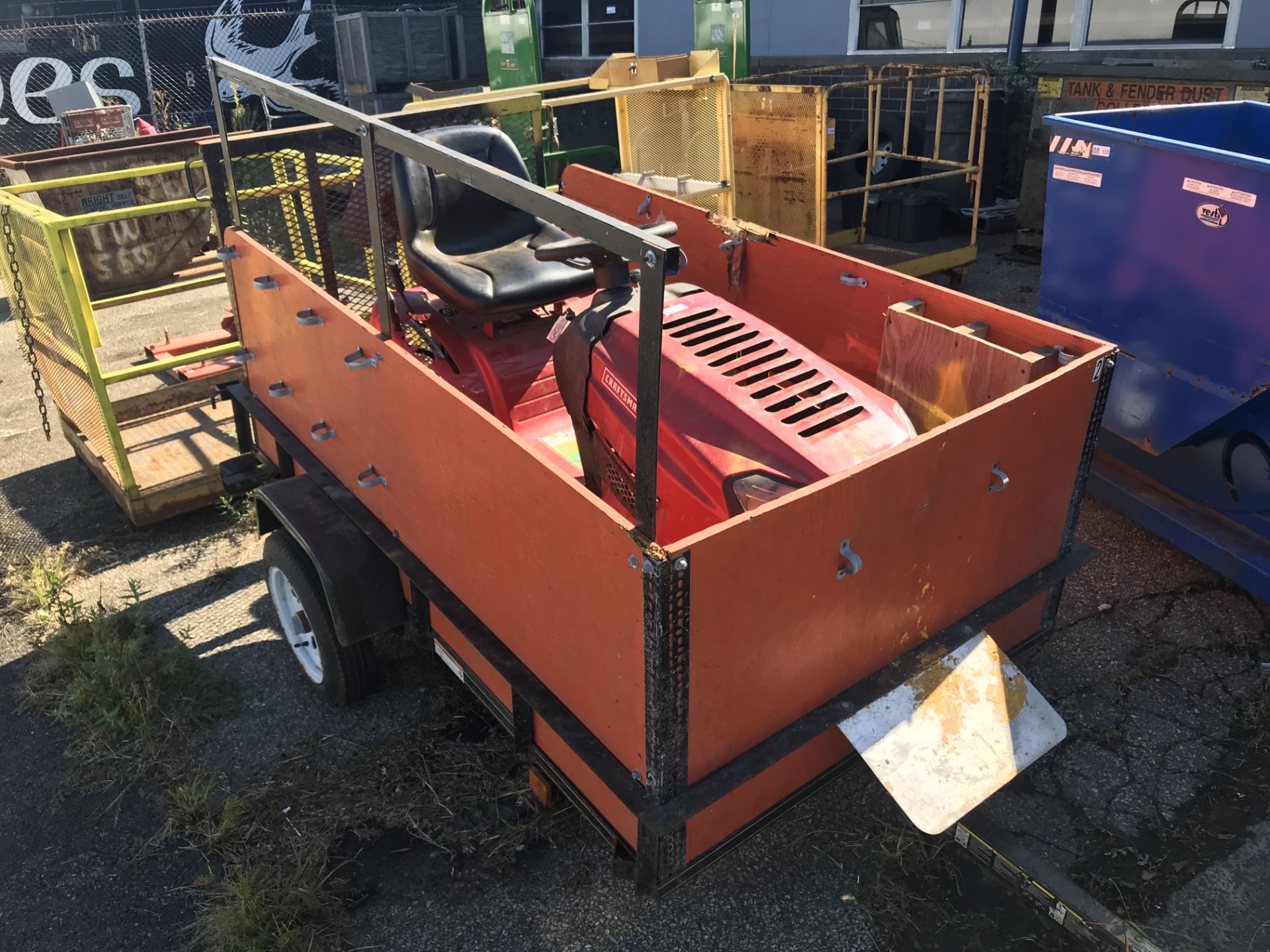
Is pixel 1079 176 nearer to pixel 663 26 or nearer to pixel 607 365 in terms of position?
pixel 607 365

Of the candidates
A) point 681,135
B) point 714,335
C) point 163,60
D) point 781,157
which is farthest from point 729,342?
point 163,60

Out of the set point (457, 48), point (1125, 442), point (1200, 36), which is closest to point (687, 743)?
point (1125, 442)

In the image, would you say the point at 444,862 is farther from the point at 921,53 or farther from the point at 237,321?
the point at 921,53

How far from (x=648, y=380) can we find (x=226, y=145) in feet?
8.89

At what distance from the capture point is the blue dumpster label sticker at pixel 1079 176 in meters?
4.12

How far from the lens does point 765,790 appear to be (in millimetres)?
2291

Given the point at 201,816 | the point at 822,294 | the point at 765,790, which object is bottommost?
the point at 201,816

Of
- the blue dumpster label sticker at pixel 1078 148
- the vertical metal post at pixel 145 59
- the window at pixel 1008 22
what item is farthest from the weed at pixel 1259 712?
the vertical metal post at pixel 145 59

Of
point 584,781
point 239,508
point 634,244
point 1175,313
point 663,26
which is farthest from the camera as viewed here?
point 663,26

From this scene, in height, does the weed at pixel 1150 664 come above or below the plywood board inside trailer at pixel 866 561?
below

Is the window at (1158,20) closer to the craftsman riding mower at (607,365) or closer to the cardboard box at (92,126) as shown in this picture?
the craftsman riding mower at (607,365)

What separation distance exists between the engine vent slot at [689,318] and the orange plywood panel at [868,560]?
93 cm

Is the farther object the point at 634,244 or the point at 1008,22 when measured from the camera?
the point at 1008,22

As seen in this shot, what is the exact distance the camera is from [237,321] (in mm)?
3973
